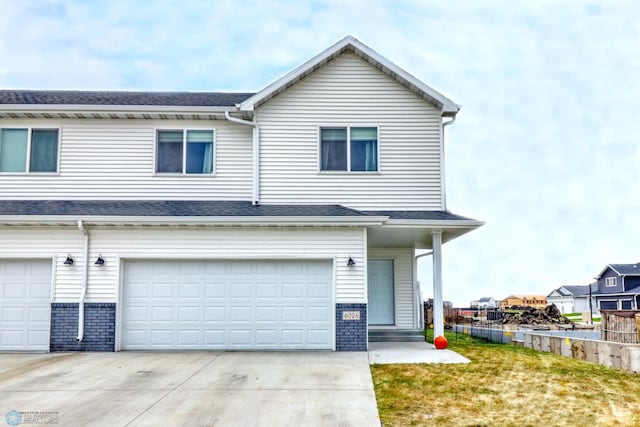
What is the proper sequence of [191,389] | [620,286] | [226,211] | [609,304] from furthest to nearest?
[609,304] < [620,286] < [226,211] < [191,389]

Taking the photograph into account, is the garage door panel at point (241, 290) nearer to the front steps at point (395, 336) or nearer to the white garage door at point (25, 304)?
the front steps at point (395, 336)

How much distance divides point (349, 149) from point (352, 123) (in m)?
0.67

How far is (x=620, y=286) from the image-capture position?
1727 inches

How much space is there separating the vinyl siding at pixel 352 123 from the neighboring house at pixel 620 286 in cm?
3546

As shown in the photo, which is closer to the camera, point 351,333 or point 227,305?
point 351,333

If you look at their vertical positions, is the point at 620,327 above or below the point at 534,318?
above

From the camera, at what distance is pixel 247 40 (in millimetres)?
→ 21703

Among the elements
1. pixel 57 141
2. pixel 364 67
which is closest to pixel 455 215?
pixel 364 67

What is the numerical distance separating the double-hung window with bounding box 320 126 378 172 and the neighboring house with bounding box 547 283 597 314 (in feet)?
154

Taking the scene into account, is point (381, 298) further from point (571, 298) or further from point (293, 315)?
point (571, 298)

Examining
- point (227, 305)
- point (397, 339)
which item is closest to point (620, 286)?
point (397, 339)

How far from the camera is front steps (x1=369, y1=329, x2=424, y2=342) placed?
14305 mm

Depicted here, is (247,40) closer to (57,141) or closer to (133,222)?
(57,141)

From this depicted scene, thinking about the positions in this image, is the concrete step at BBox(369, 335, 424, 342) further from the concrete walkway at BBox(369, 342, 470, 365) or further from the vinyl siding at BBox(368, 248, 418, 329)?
the vinyl siding at BBox(368, 248, 418, 329)
